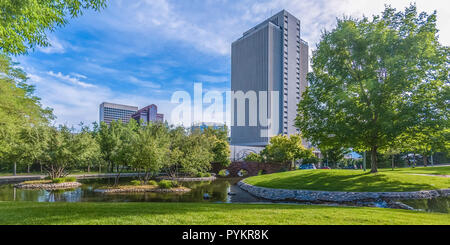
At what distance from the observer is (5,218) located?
5.97 m

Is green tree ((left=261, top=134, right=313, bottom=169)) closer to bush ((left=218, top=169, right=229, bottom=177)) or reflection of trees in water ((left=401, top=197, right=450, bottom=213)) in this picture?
bush ((left=218, top=169, right=229, bottom=177))

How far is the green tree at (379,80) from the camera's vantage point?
16.5m

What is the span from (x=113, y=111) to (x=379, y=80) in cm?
18303

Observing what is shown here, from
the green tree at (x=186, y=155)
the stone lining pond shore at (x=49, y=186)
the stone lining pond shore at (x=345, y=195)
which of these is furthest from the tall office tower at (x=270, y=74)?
the stone lining pond shore at (x=345, y=195)

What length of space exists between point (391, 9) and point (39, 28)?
79.5 feet

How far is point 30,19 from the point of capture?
6371 mm

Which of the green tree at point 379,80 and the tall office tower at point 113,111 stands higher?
the tall office tower at point 113,111

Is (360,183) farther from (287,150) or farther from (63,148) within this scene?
(63,148)

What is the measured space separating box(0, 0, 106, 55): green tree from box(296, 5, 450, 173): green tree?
17.5 m

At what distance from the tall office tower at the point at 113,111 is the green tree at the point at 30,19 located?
171984 millimetres

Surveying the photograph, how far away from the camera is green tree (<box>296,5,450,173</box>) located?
16.5 meters

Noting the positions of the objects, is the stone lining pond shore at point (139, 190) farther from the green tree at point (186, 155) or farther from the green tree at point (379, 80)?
the green tree at point (379, 80)

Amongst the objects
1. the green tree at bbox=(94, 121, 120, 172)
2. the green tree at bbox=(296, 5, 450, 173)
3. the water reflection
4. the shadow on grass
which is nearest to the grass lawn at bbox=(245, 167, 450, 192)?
the shadow on grass
